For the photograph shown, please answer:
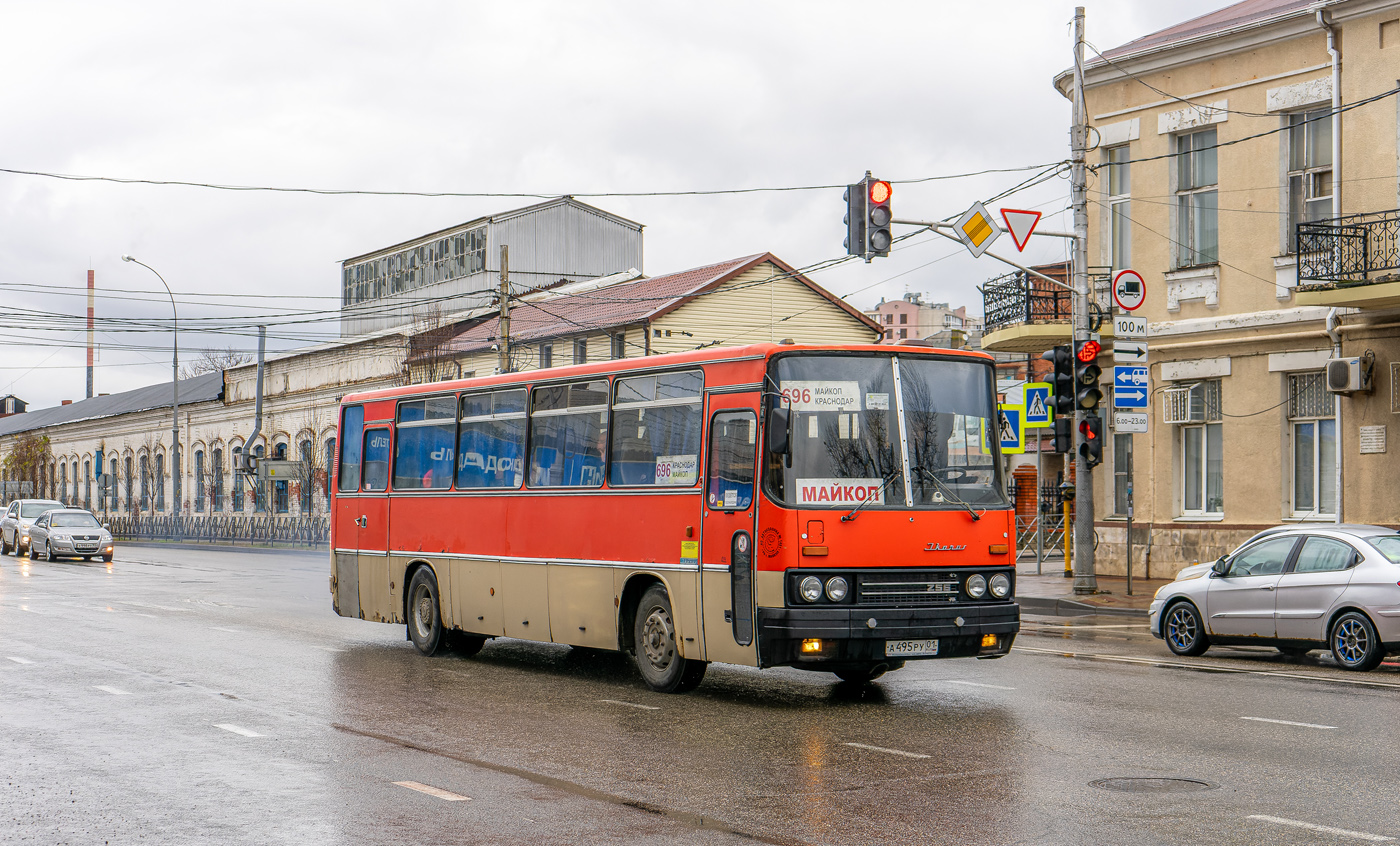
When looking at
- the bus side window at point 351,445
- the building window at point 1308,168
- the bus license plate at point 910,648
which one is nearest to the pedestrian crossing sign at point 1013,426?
the building window at point 1308,168

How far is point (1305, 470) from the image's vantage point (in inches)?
959

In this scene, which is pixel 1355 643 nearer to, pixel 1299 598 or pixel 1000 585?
pixel 1299 598

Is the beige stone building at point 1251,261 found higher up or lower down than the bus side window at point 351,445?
higher up

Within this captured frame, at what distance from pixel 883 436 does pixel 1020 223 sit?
12.1 m

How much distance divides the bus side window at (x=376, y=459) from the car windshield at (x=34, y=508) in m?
29.7

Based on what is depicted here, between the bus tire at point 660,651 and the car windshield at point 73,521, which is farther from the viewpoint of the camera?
the car windshield at point 73,521

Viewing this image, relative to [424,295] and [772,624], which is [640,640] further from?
[424,295]

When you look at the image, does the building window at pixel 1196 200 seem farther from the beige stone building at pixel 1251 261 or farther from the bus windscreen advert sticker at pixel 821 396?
the bus windscreen advert sticker at pixel 821 396

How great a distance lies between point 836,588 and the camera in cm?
1124

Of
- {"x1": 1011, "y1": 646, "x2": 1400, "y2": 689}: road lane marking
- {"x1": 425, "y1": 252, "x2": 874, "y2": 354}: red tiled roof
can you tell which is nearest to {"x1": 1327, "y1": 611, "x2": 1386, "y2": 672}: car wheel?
{"x1": 1011, "y1": 646, "x2": 1400, "y2": 689}: road lane marking

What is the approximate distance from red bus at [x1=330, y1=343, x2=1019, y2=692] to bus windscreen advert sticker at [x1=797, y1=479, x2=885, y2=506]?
16 millimetres

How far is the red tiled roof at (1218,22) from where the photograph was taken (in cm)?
2491

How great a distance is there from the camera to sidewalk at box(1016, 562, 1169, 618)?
71.8 feet

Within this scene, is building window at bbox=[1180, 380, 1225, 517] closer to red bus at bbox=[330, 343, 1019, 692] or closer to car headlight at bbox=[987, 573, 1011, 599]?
red bus at bbox=[330, 343, 1019, 692]
